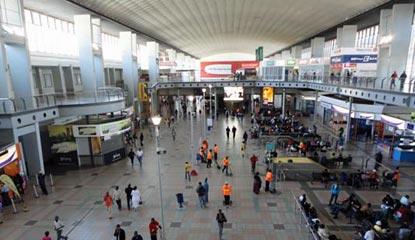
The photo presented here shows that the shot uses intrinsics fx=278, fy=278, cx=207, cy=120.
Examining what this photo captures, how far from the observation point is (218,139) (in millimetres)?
24656

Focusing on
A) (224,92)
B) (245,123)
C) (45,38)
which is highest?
(45,38)

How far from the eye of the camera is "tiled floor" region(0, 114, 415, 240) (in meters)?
10.2

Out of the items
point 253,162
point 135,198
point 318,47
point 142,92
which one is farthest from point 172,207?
point 318,47

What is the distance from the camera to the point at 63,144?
1808 centimetres

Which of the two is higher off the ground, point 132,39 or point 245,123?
point 132,39

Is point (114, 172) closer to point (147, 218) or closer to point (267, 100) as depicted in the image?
point (147, 218)

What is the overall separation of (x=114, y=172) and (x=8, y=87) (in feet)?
23.5

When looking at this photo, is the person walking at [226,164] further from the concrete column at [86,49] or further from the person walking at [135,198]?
the concrete column at [86,49]

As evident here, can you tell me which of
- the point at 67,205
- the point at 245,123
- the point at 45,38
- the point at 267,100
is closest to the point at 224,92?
the point at 267,100

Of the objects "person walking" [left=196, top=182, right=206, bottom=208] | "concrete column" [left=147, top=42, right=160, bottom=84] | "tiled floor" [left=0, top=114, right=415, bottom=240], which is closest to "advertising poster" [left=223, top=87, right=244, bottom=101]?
"concrete column" [left=147, top=42, right=160, bottom=84]

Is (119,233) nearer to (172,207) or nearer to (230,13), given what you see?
(172,207)

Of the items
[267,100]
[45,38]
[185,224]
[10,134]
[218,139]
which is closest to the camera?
[185,224]

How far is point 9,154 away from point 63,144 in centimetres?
528

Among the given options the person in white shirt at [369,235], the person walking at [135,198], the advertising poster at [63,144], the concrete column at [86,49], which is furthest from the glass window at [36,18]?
the person in white shirt at [369,235]
